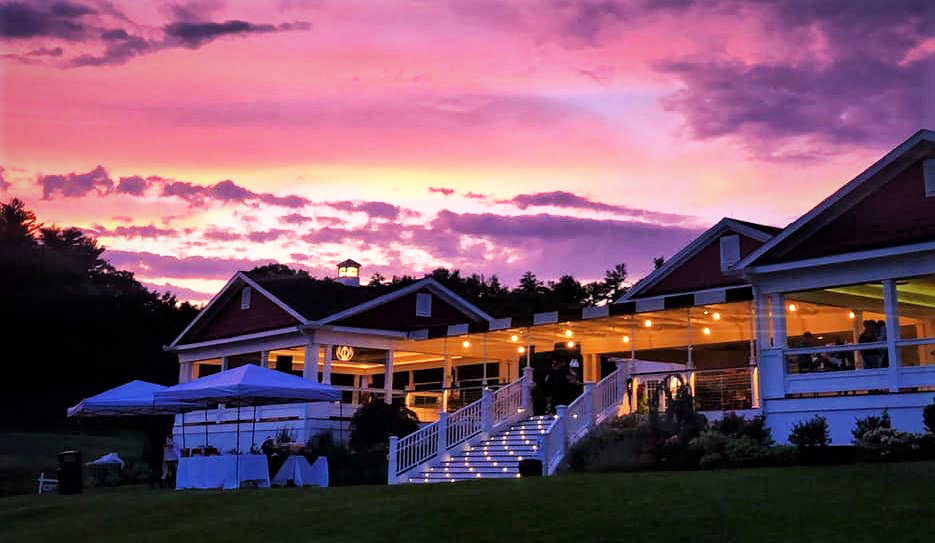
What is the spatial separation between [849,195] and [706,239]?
973 cm

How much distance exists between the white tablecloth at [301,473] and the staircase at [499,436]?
4.92 ft

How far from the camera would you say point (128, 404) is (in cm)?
2702

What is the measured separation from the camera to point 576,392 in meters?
25.2

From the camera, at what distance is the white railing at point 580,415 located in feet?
71.8

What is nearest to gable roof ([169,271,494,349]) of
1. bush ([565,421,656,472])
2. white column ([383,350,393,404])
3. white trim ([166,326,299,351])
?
white trim ([166,326,299,351])

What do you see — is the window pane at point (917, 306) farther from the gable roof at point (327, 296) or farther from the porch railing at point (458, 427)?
the gable roof at point (327, 296)

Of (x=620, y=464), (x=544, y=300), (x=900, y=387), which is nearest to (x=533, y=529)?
(x=620, y=464)

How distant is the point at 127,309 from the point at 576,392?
43439mm

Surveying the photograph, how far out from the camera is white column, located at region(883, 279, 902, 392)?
19609 mm

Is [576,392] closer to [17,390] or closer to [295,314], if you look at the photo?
[295,314]

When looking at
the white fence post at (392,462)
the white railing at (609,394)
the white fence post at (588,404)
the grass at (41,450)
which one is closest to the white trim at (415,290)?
the white fence post at (392,462)

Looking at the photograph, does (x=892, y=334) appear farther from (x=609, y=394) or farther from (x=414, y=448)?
(x=414, y=448)

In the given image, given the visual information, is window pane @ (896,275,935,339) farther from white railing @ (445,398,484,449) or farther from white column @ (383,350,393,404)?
white column @ (383,350,393,404)

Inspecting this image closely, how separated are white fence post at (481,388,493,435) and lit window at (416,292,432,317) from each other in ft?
35.3
